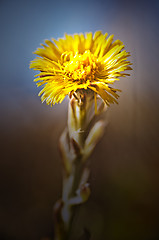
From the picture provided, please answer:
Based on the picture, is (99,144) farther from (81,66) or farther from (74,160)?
(81,66)

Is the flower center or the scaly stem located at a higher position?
the flower center

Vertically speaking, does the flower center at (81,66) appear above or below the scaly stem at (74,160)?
above

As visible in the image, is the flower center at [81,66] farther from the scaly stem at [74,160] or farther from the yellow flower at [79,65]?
the scaly stem at [74,160]

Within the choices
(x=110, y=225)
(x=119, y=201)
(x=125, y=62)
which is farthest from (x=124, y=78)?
(x=110, y=225)

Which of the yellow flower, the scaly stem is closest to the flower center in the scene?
the yellow flower

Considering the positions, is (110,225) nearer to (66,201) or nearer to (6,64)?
(66,201)

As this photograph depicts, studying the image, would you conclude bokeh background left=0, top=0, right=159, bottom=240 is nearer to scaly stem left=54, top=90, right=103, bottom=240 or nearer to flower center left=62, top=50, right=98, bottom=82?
scaly stem left=54, top=90, right=103, bottom=240

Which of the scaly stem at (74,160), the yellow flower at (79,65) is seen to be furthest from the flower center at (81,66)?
the scaly stem at (74,160)

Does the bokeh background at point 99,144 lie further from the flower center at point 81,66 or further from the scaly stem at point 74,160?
the flower center at point 81,66
